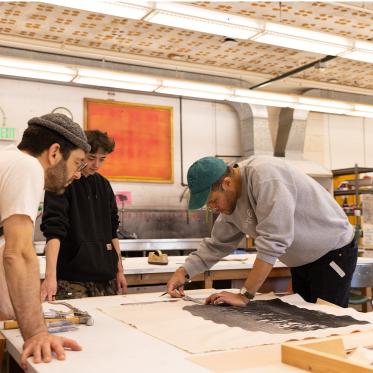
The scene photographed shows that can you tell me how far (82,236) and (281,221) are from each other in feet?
3.78

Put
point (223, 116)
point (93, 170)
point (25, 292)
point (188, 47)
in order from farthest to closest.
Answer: point (223, 116) → point (188, 47) → point (93, 170) → point (25, 292)

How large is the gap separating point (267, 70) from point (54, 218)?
222 inches

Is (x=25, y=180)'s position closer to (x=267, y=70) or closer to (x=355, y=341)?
(x=355, y=341)

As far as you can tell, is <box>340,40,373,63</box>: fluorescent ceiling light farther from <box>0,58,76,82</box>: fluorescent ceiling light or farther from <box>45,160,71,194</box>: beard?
<box>45,160,71,194</box>: beard

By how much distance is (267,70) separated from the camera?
24.5 feet

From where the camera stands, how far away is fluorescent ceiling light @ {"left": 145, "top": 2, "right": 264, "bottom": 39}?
3.43 metres

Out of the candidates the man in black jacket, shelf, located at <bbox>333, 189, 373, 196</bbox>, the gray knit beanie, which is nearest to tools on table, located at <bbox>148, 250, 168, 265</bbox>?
the man in black jacket

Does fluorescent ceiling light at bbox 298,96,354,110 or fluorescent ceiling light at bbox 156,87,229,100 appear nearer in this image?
fluorescent ceiling light at bbox 156,87,229,100

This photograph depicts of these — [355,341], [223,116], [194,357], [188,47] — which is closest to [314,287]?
[355,341]

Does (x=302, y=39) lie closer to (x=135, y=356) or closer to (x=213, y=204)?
(x=213, y=204)

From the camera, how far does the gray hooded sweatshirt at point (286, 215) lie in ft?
6.73

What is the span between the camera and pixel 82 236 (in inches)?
104

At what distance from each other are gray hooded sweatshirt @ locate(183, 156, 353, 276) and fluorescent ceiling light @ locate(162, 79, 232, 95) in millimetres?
3356

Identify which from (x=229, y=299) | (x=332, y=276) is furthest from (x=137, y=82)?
(x=229, y=299)
